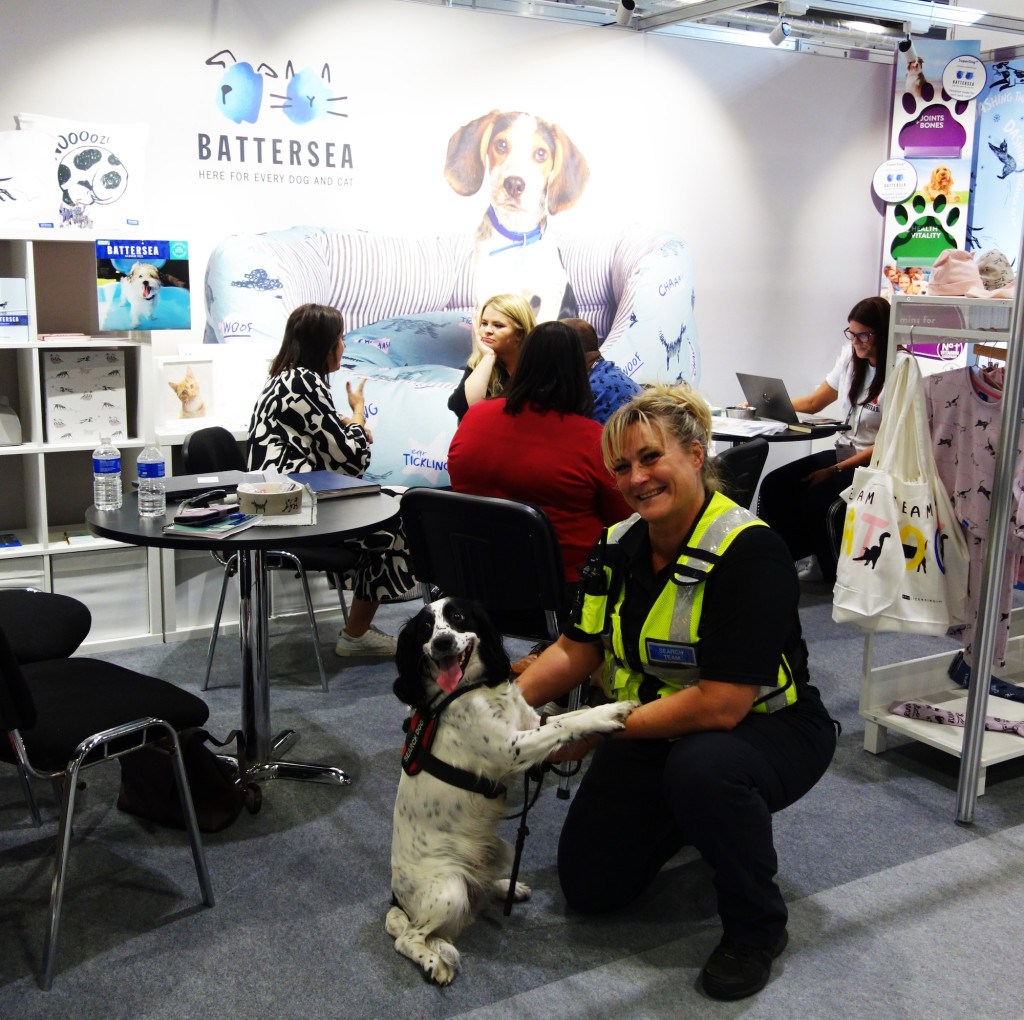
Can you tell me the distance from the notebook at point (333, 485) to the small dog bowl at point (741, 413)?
230cm

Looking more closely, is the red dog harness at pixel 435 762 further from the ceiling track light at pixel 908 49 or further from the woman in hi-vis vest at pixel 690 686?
the ceiling track light at pixel 908 49

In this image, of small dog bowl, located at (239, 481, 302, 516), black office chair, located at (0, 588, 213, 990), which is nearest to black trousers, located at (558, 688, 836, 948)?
black office chair, located at (0, 588, 213, 990)

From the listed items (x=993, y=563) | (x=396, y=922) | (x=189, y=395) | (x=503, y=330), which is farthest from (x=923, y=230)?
(x=396, y=922)

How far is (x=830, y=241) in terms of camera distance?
620 cm

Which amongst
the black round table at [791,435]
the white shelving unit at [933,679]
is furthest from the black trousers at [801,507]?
the white shelving unit at [933,679]

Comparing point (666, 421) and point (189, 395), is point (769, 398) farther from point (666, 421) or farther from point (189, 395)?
point (666, 421)

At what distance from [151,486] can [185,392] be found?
1471 millimetres

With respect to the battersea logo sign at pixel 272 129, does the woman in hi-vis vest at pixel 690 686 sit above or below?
below

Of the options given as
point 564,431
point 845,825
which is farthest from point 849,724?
point 564,431

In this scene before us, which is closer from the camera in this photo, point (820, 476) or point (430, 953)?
point (430, 953)

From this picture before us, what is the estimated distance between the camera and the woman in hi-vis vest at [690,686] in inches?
82.1

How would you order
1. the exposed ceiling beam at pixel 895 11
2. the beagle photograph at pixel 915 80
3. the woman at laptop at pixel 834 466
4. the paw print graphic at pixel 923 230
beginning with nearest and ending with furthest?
the exposed ceiling beam at pixel 895 11
the woman at laptop at pixel 834 466
the beagle photograph at pixel 915 80
the paw print graphic at pixel 923 230

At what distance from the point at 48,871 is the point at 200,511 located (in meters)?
0.91

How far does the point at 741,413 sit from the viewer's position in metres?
5.06
